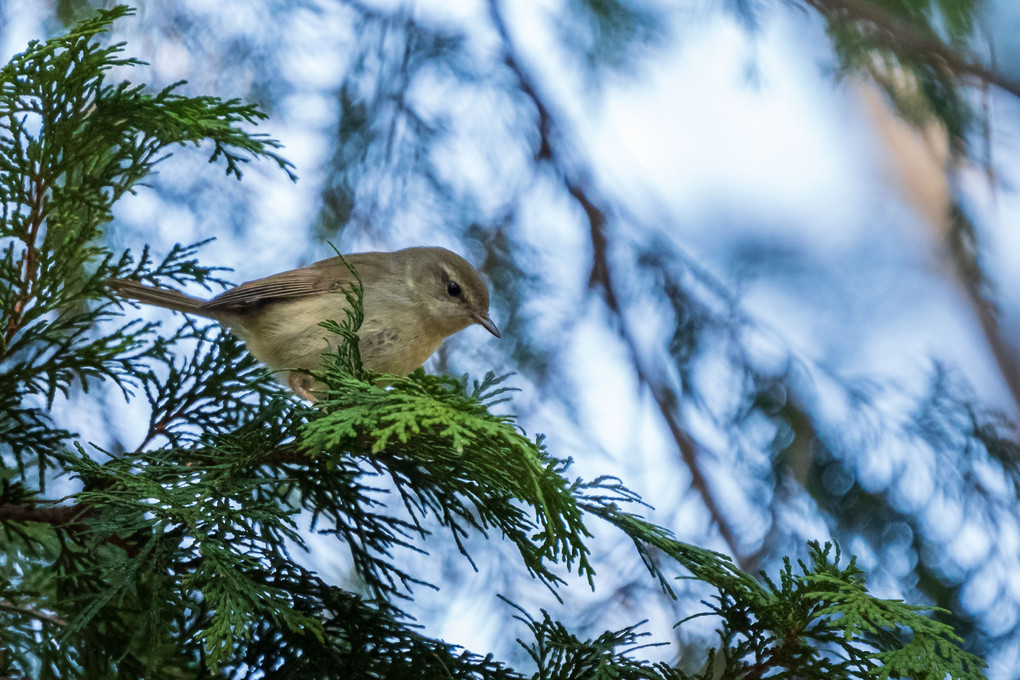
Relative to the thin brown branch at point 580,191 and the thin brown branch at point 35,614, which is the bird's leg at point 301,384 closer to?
the thin brown branch at point 35,614

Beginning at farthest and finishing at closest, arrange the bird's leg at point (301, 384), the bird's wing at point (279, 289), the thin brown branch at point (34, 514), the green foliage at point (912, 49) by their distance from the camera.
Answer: the green foliage at point (912, 49), the bird's wing at point (279, 289), the bird's leg at point (301, 384), the thin brown branch at point (34, 514)

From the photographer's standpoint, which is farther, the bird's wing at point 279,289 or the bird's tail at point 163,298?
the bird's wing at point 279,289

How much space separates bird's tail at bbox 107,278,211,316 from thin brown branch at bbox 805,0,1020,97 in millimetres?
2627

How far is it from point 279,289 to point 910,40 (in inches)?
96.9

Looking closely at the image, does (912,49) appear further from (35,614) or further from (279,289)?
(35,614)

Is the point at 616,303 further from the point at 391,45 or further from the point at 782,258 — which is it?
the point at 391,45

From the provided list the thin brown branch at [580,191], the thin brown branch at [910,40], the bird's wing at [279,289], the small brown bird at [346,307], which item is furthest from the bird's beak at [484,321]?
the thin brown branch at [910,40]

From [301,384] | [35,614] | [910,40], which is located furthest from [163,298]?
[910,40]

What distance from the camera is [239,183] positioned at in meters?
4.35

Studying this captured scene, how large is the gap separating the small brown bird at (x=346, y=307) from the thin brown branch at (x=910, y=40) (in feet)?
5.93

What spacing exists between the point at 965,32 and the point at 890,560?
6.56 feet

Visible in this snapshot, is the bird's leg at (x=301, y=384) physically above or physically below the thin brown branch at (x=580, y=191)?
below

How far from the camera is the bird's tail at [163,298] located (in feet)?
9.73

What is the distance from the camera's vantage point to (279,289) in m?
3.11
